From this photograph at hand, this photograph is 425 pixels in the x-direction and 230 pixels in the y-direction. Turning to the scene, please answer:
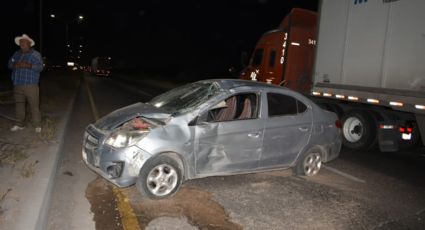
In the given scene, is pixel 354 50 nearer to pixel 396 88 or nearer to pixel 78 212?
pixel 396 88

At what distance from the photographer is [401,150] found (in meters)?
10.1

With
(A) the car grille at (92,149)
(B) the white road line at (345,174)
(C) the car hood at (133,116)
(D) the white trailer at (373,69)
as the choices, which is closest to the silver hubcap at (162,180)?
(C) the car hood at (133,116)

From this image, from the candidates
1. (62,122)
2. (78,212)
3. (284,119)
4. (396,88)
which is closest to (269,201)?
(284,119)

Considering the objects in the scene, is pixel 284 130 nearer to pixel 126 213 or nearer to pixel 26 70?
pixel 126 213

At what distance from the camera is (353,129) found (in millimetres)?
10211

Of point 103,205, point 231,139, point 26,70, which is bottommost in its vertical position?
point 103,205

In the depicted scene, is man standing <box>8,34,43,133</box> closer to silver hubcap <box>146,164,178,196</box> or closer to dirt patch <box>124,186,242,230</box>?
dirt patch <box>124,186,242,230</box>

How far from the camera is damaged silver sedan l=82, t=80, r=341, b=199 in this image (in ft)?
17.6

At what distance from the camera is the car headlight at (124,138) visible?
5301mm

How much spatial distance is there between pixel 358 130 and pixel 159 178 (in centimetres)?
622

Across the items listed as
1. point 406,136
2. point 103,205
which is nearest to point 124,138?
point 103,205

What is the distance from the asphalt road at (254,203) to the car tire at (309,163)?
0.12m

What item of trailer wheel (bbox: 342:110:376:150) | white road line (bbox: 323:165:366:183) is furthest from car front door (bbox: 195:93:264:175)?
trailer wheel (bbox: 342:110:376:150)

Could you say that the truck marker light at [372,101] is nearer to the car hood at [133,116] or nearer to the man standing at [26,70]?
the car hood at [133,116]
